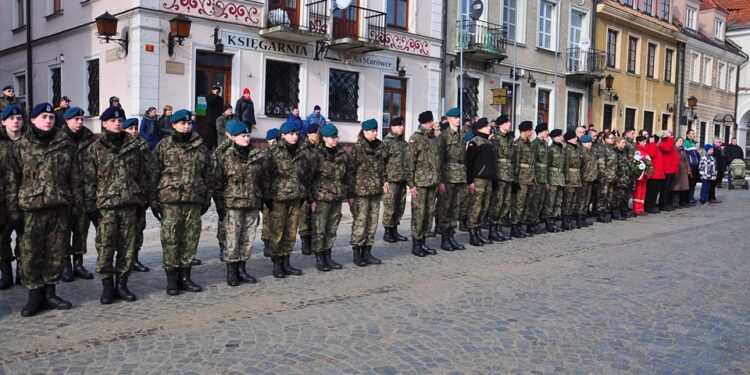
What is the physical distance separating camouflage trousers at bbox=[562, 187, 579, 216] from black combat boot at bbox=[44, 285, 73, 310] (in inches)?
353

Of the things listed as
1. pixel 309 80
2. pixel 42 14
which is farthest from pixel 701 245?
pixel 42 14

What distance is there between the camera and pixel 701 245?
A: 10891mm

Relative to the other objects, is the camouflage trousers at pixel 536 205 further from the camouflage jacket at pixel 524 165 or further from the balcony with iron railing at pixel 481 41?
the balcony with iron railing at pixel 481 41

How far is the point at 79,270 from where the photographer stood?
7.57 m

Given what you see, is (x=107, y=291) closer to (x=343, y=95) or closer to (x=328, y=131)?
(x=328, y=131)

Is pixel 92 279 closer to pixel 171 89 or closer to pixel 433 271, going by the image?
pixel 433 271

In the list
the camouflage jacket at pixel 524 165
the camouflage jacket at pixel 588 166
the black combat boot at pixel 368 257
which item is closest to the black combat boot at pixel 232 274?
the black combat boot at pixel 368 257

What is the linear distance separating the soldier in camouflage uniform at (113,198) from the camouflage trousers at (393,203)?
165 inches

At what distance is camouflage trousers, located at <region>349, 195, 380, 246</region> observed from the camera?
8.62m

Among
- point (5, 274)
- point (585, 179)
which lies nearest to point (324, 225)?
point (5, 274)

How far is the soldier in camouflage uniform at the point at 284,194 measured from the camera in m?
7.72

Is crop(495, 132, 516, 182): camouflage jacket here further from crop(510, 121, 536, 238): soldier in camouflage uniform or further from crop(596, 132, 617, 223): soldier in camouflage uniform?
crop(596, 132, 617, 223): soldier in camouflage uniform

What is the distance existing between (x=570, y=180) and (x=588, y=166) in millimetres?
736

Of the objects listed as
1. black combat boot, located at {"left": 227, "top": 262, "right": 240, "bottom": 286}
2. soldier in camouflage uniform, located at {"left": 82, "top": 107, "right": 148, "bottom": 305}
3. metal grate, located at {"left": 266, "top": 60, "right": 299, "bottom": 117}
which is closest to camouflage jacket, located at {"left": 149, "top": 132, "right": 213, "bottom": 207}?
soldier in camouflage uniform, located at {"left": 82, "top": 107, "right": 148, "bottom": 305}
